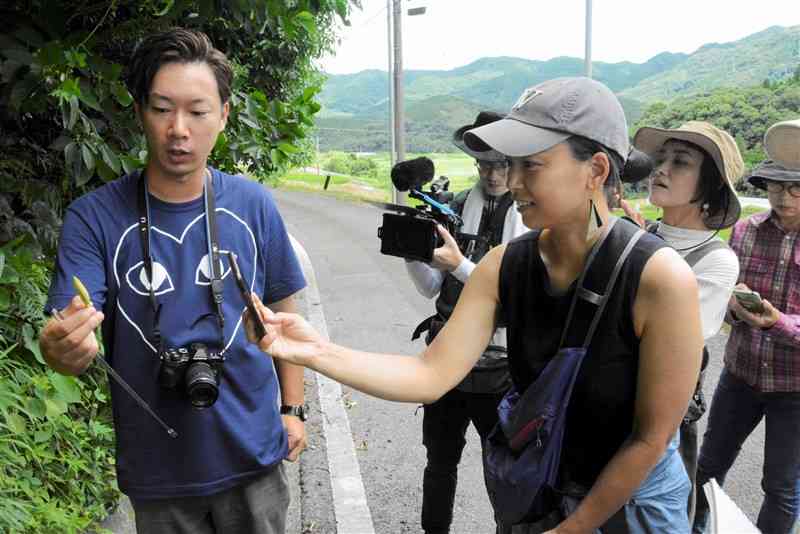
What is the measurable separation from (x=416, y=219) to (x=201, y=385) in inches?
45.9

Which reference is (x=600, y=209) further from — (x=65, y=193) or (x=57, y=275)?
(x=65, y=193)

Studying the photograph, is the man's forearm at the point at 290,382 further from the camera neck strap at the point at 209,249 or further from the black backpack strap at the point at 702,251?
the black backpack strap at the point at 702,251

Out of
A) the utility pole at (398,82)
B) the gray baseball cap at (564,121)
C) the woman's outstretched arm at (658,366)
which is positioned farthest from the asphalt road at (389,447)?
the utility pole at (398,82)

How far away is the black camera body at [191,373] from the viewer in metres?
1.81

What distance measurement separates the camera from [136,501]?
6.43 ft

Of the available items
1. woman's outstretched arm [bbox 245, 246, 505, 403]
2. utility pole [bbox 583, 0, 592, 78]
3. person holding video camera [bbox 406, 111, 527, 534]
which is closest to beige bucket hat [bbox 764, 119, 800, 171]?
person holding video camera [bbox 406, 111, 527, 534]

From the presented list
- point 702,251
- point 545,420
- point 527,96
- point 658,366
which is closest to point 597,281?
point 658,366

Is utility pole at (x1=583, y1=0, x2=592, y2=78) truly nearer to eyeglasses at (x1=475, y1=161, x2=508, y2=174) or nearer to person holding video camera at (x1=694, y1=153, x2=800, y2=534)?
person holding video camera at (x1=694, y1=153, x2=800, y2=534)

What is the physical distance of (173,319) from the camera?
188cm

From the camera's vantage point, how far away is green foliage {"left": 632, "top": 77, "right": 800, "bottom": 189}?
39.7 feet

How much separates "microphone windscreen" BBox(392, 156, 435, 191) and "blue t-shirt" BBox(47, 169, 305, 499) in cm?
85

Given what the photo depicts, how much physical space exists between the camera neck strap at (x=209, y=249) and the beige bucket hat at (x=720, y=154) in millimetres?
1695

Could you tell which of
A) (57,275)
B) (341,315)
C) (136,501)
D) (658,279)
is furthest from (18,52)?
(341,315)

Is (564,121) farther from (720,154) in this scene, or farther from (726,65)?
(726,65)
